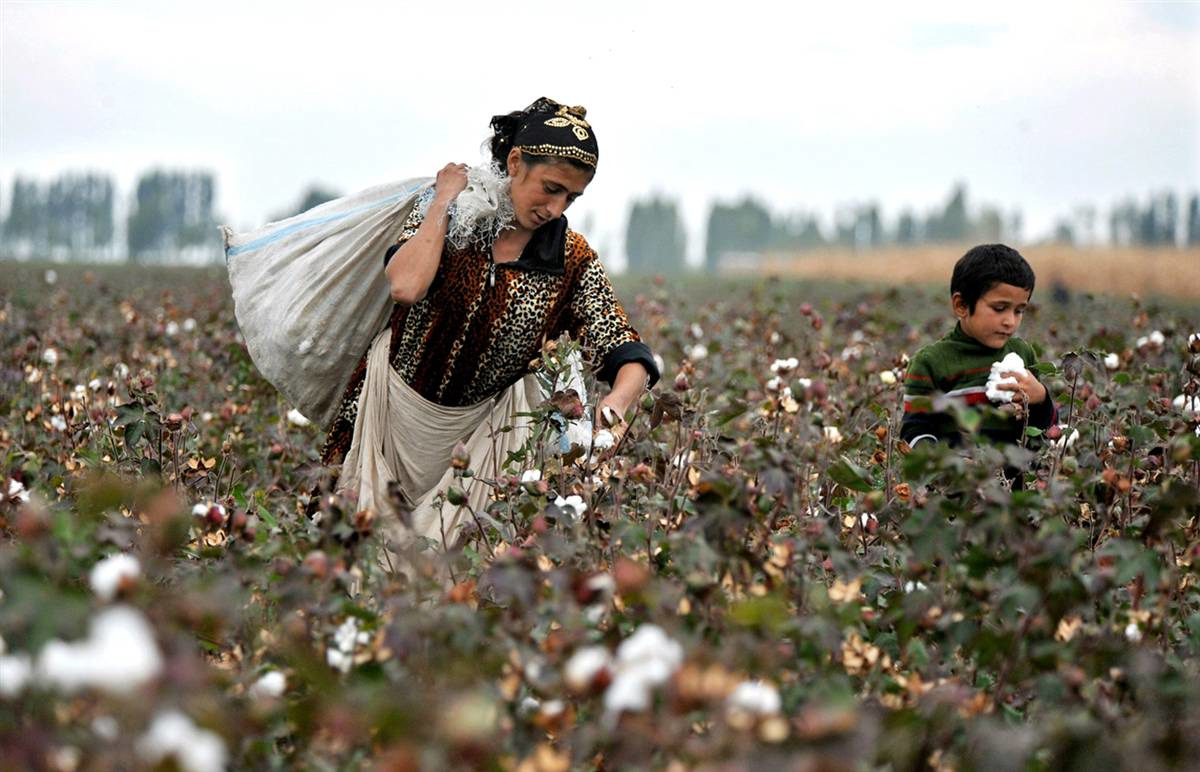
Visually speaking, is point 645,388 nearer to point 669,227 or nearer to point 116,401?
point 116,401

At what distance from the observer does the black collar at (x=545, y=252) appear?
3.54 meters

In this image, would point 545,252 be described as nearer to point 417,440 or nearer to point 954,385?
point 417,440

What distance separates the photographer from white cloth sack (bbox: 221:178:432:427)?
143 inches

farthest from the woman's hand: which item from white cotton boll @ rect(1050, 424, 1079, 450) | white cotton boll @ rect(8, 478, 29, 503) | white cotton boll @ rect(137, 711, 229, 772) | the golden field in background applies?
the golden field in background

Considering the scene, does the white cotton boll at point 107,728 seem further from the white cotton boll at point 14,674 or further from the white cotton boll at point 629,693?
the white cotton boll at point 629,693

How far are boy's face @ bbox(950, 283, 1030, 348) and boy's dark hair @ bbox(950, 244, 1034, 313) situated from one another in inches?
0.6

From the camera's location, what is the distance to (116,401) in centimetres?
405

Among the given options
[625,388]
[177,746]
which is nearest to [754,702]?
[177,746]

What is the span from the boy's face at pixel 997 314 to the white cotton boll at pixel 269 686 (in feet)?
6.88

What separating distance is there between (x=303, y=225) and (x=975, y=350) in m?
1.74

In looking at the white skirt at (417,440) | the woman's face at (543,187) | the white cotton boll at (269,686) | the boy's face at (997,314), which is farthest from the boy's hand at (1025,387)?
the white cotton boll at (269,686)

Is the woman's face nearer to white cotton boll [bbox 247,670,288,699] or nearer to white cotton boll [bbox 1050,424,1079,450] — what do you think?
white cotton boll [bbox 1050,424,1079,450]

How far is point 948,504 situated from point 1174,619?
2.81 feet

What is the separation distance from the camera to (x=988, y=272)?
3422 millimetres
